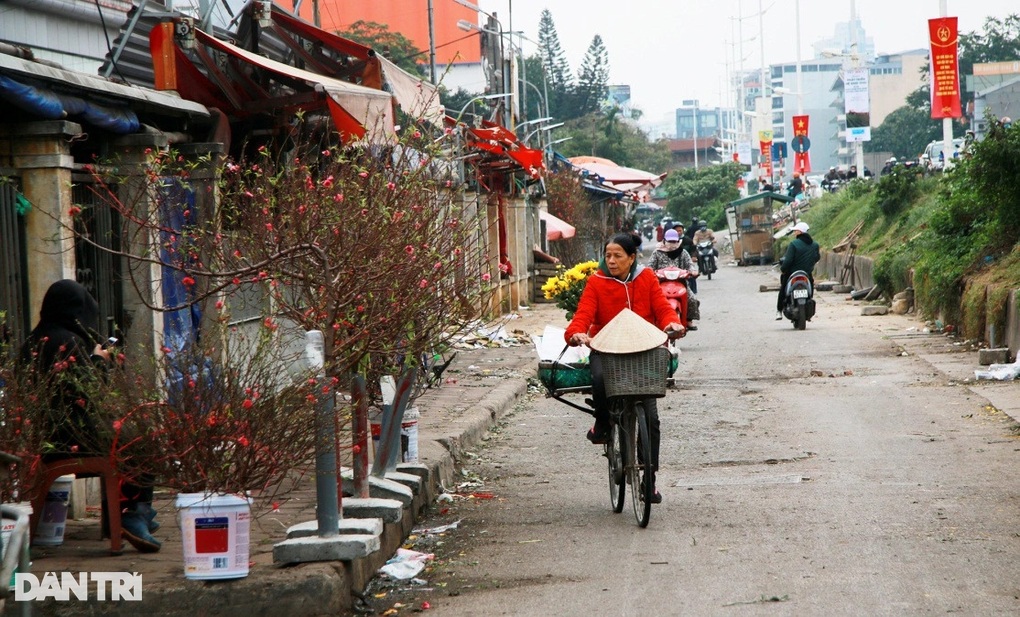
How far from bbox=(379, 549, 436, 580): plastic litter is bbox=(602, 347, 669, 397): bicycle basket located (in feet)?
5.00

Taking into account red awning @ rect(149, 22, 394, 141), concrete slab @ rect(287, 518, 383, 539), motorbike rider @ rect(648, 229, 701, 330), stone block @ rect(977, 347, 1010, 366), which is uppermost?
red awning @ rect(149, 22, 394, 141)

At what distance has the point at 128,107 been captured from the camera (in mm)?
8961

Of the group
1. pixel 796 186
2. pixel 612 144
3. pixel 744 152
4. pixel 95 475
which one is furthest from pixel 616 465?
pixel 744 152

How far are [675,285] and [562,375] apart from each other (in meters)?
7.41

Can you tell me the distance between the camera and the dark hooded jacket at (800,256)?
67.3 feet

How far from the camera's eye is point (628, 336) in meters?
7.51

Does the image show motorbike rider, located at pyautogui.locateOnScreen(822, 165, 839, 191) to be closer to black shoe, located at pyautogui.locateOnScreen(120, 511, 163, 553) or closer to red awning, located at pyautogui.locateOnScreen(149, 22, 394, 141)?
red awning, located at pyautogui.locateOnScreen(149, 22, 394, 141)

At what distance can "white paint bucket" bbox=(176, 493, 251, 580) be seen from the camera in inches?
214

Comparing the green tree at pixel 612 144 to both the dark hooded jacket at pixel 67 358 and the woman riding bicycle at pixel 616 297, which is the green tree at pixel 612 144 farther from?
the dark hooded jacket at pixel 67 358

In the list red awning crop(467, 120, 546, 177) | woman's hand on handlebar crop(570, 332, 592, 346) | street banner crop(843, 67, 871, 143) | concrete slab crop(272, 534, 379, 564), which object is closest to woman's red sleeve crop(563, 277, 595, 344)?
woman's hand on handlebar crop(570, 332, 592, 346)

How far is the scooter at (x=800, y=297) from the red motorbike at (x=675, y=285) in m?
4.74

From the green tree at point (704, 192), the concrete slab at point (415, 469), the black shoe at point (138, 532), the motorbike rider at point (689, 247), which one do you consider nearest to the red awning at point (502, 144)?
the motorbike rider at point (689, 247)

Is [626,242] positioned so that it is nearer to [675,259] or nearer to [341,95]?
[341,95]

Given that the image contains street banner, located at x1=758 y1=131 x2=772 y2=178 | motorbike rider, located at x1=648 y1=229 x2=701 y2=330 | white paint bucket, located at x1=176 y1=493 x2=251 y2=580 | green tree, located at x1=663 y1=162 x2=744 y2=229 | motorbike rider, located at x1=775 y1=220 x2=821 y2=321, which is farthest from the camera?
green tree, located at x1=663 y1=162 x2=744 y2=229
